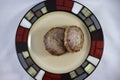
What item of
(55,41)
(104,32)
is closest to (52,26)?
(55,41)

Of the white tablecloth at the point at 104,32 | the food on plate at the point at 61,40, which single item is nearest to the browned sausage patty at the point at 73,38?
the food on plate at the point at 61,40

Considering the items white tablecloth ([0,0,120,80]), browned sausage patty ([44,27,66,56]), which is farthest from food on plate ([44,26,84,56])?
white tablecloth ([0,0,120,80])

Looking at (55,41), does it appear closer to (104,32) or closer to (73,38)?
(73,38)

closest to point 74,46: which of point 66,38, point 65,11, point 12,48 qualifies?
point 66,38

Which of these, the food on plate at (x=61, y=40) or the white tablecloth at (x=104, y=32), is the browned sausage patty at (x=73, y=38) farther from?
the white tablecloth at (x=104, y=32)

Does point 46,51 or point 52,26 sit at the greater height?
point 52,26

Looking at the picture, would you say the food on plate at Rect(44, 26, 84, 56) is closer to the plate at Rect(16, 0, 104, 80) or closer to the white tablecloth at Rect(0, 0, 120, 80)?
the plate at Rect(16, 0, 104, 80)

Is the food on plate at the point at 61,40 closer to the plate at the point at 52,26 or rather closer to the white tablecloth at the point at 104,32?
the plate at the point at 52,26

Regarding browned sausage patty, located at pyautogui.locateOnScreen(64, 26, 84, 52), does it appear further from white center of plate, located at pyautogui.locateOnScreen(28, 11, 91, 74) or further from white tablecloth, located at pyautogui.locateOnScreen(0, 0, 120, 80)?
white tablecloth, located at pyautogui.locateOnScreen(0, 0, 120, 80)
